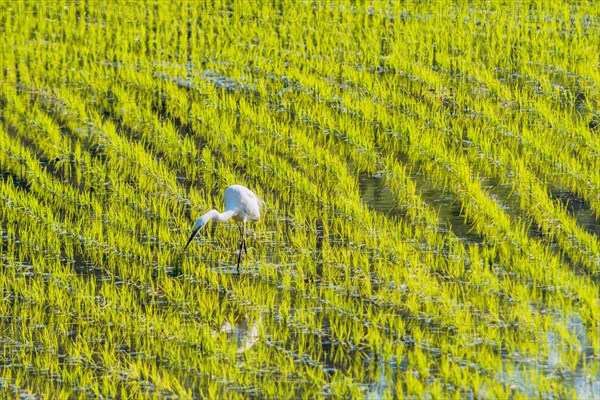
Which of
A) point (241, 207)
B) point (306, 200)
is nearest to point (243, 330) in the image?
point (241, 207)

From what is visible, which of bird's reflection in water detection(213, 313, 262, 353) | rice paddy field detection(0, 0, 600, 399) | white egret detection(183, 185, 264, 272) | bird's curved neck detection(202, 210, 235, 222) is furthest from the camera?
white egret detection(183, 185, 264, 272)

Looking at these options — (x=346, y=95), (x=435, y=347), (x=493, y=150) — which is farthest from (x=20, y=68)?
(x=435, y=347)

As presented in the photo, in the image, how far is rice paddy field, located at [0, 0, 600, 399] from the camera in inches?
210

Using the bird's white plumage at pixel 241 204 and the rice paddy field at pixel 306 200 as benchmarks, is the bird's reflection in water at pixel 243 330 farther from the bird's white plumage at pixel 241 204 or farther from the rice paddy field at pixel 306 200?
the bird's white plumage at pixel 241 204

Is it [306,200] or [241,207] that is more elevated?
[241,207]

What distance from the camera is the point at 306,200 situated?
7957mm

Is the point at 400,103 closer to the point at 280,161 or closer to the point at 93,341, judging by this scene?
the point at 280,161

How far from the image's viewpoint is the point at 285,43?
481 inches

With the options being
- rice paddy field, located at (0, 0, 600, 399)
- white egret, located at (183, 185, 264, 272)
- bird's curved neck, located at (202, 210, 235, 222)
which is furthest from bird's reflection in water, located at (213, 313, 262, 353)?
white egret, located at (183, 185, 264, 272)

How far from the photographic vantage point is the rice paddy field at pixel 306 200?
534cm

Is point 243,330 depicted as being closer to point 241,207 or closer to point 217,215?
point 217,215

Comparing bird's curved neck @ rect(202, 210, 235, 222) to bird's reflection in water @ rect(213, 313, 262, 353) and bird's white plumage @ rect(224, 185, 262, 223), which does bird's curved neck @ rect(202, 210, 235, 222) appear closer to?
bird's white plumage @ rect(224, 185, 262, 223)

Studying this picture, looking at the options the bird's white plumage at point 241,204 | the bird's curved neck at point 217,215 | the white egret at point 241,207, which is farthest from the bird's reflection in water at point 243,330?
the bird's white plumage at point 241,204

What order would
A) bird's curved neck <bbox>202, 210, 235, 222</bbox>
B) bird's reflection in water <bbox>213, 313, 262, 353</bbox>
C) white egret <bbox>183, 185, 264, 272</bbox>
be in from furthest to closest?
white egret <bbox>183, 185, 264, 272</bbox> < bird's curved neck <bbox>202, 210, 235, 222</bbox> < bird's reflection in water <bbox>213, 313, 262, 353</bbox>
